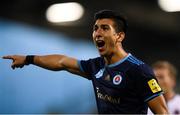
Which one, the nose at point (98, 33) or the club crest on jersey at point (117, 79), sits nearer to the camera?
the club crest on jersey at point (117, 79)

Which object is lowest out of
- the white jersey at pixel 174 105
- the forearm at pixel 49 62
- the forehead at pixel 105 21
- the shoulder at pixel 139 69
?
the white jersey at pixel 174 105

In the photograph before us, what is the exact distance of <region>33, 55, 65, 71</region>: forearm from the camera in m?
3.78

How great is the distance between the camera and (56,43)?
1109 cm

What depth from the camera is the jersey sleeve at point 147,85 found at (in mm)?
3156

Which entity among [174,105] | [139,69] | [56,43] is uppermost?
[56,43]

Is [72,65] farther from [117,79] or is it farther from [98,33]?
[117,79]

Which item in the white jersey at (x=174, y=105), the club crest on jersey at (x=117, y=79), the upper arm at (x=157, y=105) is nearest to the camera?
the upper arm at (x=157, y=105)

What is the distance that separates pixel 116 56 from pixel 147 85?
0.39m

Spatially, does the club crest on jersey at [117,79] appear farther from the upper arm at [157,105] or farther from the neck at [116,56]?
the upper arm at [157,105]

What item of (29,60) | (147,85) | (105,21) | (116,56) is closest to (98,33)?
(105,21)

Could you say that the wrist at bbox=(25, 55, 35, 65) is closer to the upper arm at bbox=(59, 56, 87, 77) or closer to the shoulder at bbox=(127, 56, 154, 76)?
the upper arm at bbox=(59, 56, 87, 77)

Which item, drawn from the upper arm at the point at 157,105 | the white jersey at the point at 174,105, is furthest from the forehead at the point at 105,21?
the white jersey at the point at 174,105

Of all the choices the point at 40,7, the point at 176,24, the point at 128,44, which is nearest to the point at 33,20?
the point at 40,7

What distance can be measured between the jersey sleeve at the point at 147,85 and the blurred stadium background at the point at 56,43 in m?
5.77
